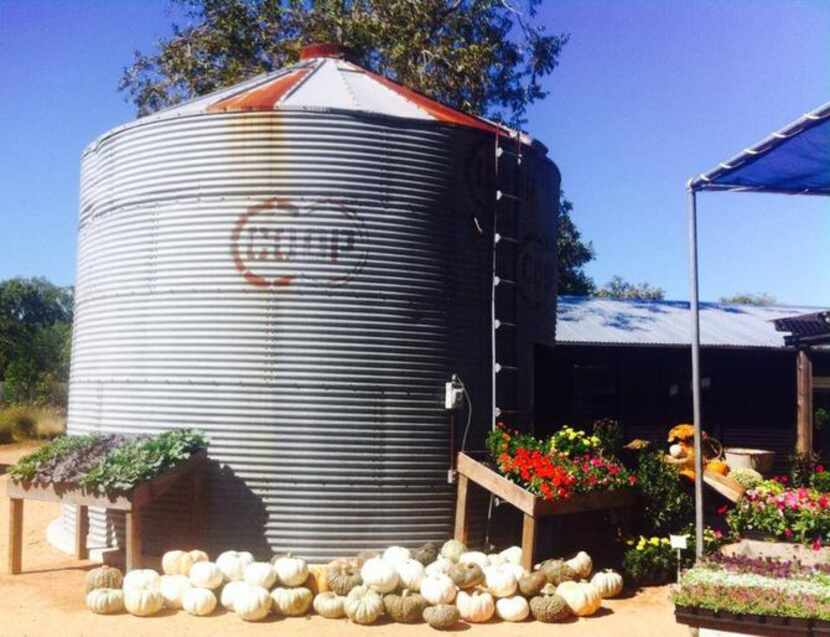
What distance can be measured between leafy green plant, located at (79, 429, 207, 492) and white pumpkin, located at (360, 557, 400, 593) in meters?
2.64

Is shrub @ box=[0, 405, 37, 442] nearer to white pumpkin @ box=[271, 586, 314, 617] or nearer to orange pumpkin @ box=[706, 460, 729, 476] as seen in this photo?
white pumpkin @ box=[271, 586, 314, 617]

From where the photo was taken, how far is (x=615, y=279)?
75.2m

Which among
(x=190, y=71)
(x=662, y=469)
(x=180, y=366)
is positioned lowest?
(x=662, y=469)

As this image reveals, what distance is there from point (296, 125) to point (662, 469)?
262 inches

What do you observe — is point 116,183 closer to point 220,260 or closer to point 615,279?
point 220,260

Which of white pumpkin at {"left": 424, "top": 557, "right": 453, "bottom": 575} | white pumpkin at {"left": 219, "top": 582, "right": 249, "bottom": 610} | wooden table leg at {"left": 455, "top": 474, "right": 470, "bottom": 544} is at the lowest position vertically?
white pumpkin at {"left": 219, "top": 582, "right": 249, "bottom": 610}

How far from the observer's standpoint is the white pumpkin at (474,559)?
31.0 feet

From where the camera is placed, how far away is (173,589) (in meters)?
8.80

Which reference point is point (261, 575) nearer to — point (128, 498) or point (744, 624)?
point (128, 498)

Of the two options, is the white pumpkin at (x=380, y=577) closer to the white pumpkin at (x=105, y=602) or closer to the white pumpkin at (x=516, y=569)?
the white pumpkin at (x=516, y=569)

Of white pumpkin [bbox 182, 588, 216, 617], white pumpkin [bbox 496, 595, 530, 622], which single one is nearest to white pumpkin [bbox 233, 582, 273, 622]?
white pumpkin [bbox 182, 588, 216, 617]

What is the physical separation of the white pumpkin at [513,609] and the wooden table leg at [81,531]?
609cm

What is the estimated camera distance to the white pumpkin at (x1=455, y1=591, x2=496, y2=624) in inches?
336

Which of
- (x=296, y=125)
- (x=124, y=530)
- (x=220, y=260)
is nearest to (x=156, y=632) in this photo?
(x=124, y=530)
